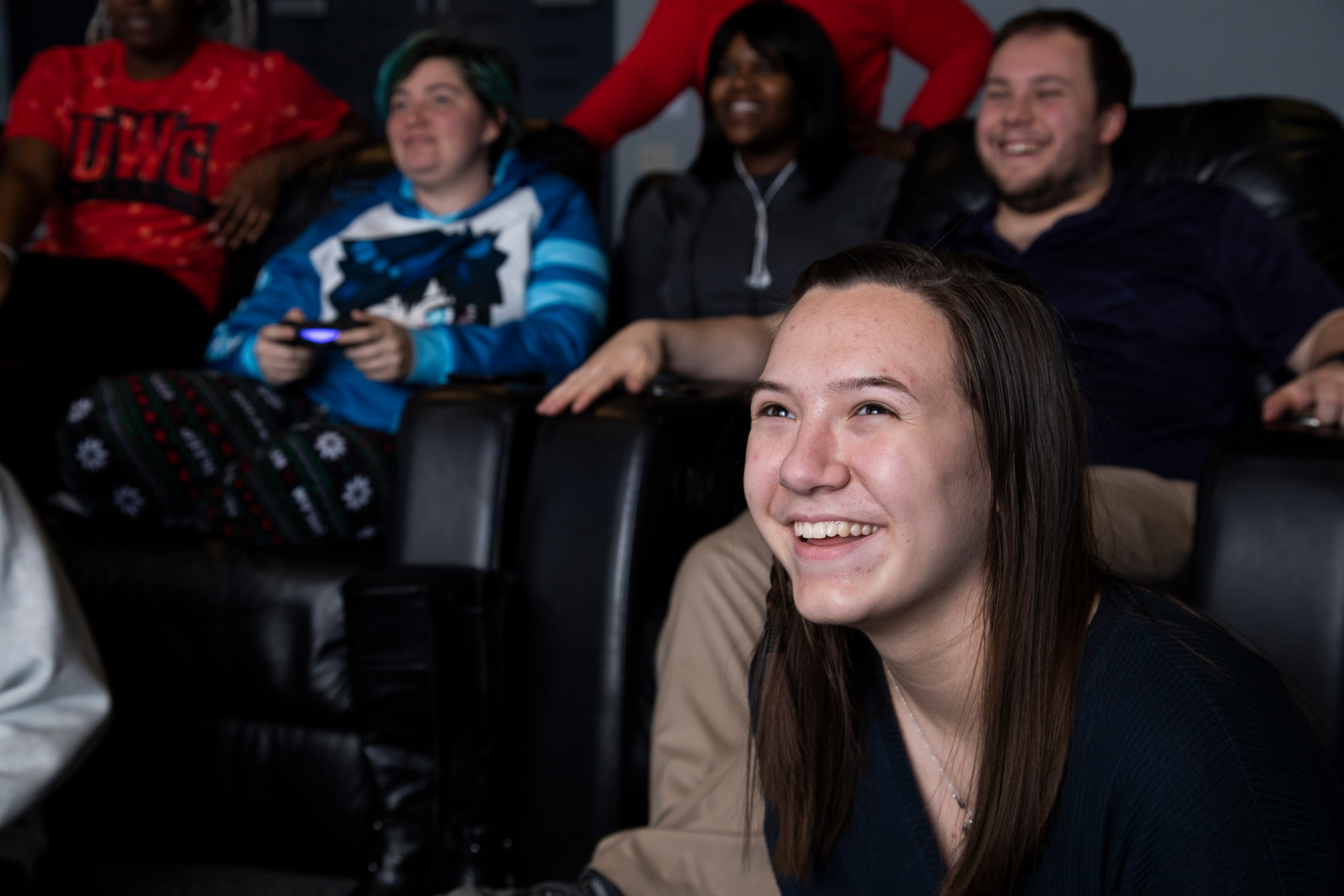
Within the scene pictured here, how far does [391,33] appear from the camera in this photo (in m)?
4.63

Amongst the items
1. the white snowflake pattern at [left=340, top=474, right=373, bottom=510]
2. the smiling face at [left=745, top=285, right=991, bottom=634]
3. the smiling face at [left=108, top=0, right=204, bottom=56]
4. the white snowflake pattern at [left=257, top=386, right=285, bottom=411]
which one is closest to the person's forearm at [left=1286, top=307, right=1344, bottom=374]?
the smiling face at [left=745, top=285, right=991, bottom=634]

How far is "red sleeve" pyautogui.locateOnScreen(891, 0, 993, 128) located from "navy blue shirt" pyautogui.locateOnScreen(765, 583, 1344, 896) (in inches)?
75.7

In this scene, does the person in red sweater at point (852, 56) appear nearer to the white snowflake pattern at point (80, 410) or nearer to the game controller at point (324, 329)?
the game controller at point (324, 329)

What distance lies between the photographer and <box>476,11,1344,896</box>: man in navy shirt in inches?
47.9

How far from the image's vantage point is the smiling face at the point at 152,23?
2256 mm

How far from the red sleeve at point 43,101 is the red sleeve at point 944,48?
1735 mm

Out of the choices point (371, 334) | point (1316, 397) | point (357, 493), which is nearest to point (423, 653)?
point (357, 493)

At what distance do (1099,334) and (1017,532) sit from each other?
3.21 ft

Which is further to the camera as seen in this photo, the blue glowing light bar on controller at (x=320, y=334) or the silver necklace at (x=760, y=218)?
the silver necklace at (x=760, y=218)

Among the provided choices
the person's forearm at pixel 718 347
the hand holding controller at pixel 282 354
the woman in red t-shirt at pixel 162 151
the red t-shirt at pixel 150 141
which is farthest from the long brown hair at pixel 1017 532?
the red t-shirt at pixel 150 141

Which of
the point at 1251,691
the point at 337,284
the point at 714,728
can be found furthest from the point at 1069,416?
the point at 337,284

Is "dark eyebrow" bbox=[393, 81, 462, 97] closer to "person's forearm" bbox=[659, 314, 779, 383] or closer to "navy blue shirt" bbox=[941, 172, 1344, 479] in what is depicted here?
"person's forearm" bbox=[659, 314, 779, 383]

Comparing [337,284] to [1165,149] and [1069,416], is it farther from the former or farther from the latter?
[1069,416]

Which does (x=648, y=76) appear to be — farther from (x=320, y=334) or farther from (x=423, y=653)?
(x=423, y=653)
